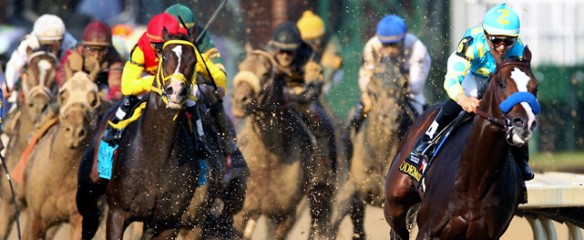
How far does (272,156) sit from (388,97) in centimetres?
111

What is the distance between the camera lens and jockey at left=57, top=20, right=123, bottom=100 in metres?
→ 11.6

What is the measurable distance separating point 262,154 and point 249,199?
44 centimetres

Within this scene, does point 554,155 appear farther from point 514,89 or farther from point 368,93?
point 514,89

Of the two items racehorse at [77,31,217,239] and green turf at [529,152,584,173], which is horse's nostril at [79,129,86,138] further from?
green turf at [529,152,584,173]

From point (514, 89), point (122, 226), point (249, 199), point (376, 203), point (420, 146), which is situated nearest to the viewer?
point (514, 89)

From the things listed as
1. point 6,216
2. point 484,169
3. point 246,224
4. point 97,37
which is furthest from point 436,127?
point 6,216

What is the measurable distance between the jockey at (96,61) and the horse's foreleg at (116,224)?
2.75 m

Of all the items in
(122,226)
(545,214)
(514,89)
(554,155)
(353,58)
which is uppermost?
(514,89)


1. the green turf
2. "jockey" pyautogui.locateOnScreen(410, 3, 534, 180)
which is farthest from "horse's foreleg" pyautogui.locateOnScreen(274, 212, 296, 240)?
the green turf

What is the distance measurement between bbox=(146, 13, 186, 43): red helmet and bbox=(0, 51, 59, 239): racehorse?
293 centimetres

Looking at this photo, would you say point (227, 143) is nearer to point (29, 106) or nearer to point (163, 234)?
point (163, 234)

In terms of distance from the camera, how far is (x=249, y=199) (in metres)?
11.0

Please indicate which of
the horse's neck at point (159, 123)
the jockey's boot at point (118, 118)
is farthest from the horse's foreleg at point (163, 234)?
the jockey's boot at point (118, 118)

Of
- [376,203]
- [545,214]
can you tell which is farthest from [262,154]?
[545,214]
